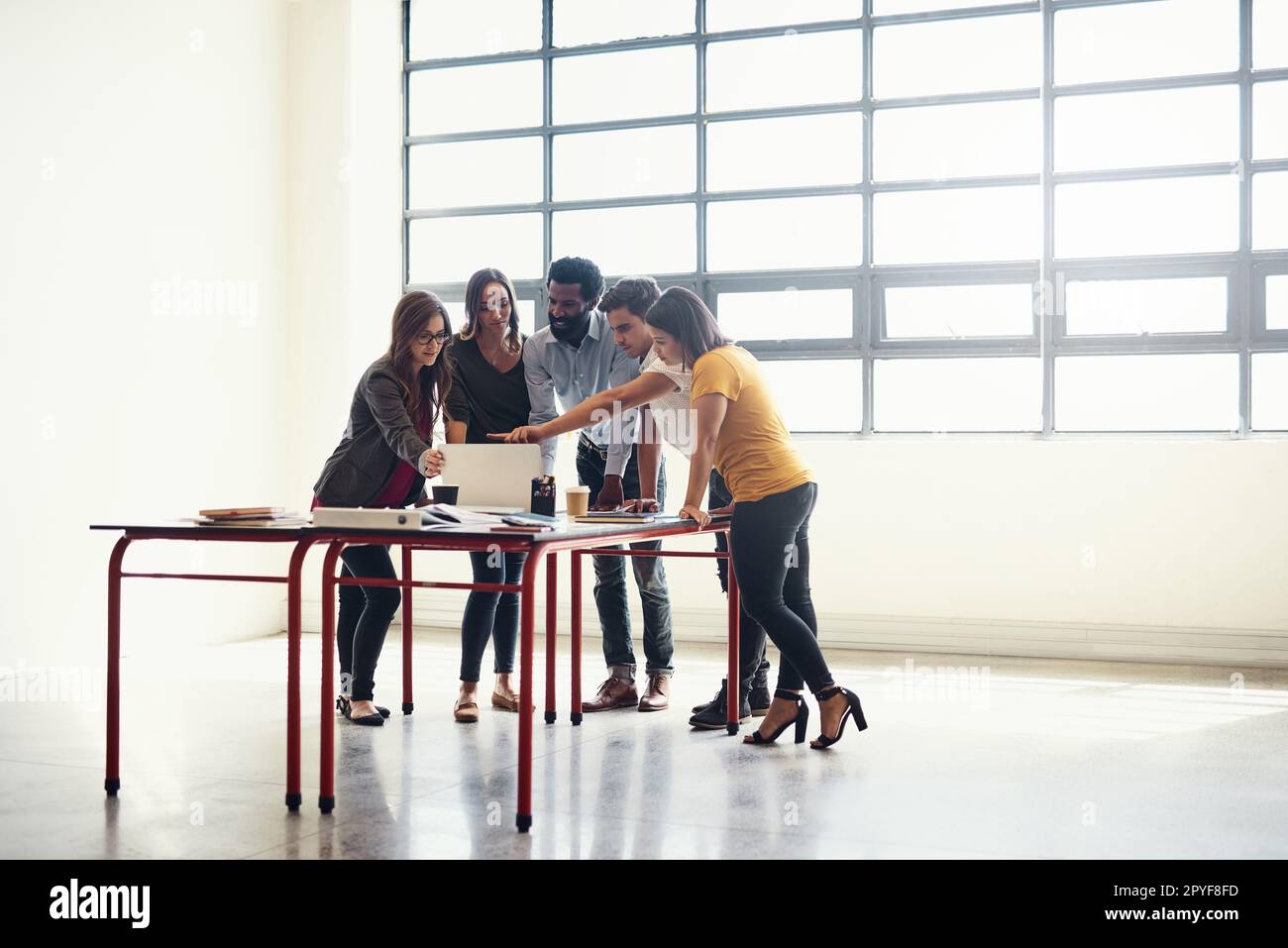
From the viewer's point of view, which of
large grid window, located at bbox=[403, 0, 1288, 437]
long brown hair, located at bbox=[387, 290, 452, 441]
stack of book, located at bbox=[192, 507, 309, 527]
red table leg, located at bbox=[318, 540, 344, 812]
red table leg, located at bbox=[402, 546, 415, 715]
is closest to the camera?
red table leg, located at bbox=[318, 540, 344, 812]

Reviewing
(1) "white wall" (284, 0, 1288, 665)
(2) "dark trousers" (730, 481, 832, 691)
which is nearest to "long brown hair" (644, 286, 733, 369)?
(2) "dark trousers" (730, 481, 832, 691)

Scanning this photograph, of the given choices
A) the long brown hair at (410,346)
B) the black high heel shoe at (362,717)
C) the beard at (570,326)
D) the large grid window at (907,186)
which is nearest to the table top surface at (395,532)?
the long brown hair at (410,346)

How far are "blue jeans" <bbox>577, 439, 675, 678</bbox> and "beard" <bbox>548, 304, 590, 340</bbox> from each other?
1.33 feet

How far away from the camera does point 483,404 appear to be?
408 centimetres

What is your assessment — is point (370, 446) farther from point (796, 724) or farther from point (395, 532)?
point (796, 724)

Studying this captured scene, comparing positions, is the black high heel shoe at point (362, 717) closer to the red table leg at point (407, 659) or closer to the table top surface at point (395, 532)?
the red table leg at point (407, 659)

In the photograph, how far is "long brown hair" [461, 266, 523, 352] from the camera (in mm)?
3973

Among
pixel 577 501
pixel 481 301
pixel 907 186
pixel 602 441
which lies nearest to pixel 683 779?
pixel 577 501

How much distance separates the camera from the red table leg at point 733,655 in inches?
151

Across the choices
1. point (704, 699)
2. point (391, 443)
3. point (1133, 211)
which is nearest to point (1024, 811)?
point (704, 699)

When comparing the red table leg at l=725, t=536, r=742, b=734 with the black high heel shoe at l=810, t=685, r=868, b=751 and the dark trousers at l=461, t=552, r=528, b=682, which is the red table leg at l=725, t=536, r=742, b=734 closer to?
the black high heel shoe at l=810, t=685, r=868, b=751

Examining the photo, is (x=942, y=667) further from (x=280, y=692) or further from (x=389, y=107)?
(x=389, y=107)

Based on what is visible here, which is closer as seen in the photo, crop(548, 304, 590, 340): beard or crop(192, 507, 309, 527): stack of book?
crop(192, 507, 309, 527): stack of book

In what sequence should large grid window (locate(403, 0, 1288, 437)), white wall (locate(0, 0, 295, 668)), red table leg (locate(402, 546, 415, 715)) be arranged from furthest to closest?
large grid window (locate(403, 0, 1288, 437)) < white wall (locate(0, 0, 295, 668)) < red table leg (locate(402, 546, 415, 715))
